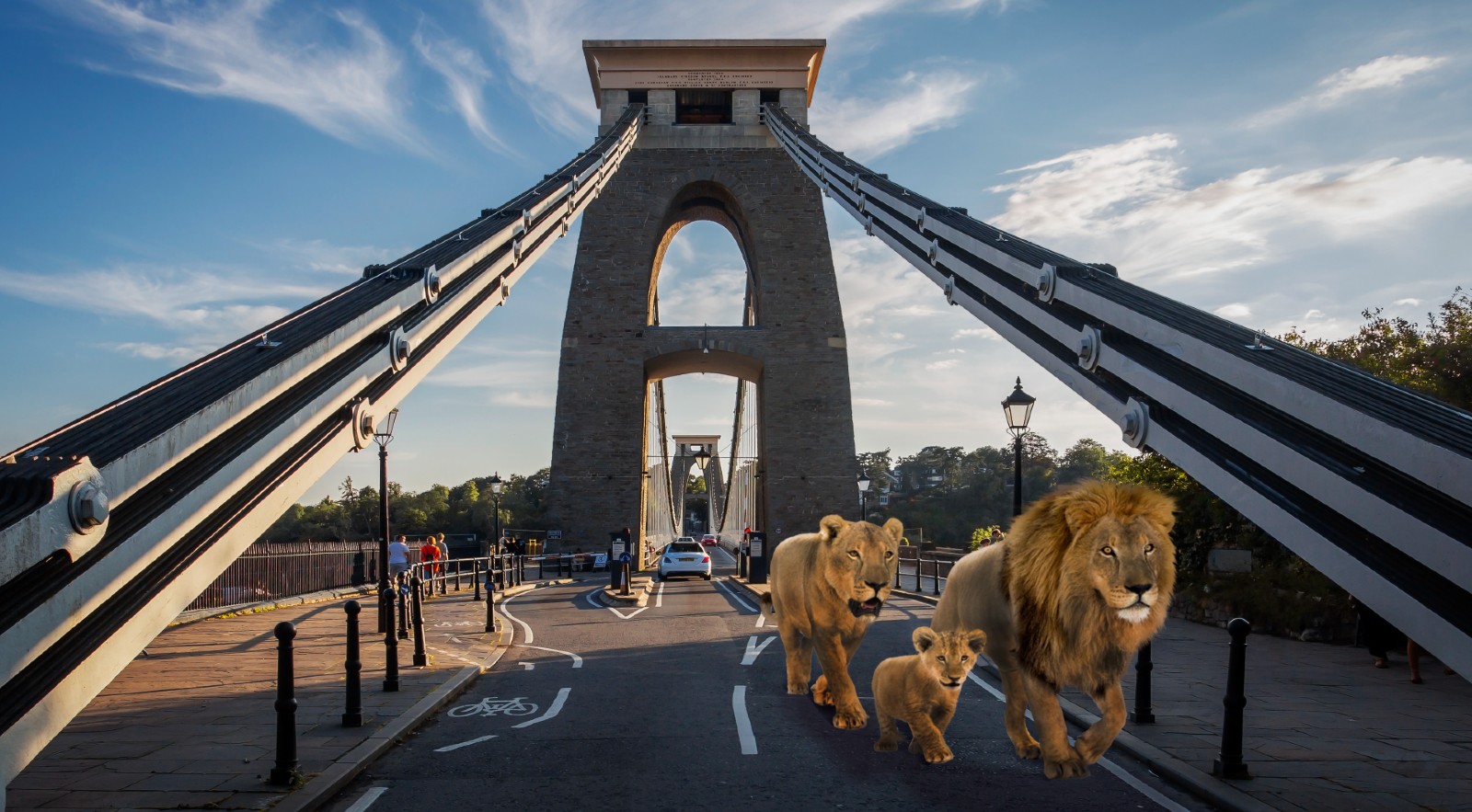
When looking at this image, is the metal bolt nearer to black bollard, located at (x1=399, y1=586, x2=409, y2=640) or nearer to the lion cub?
the lion cub

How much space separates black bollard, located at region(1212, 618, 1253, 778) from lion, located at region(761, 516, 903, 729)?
3.86 m

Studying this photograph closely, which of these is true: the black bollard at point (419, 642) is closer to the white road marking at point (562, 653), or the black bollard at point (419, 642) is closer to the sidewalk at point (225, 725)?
the sidewalk at point (225, 725)

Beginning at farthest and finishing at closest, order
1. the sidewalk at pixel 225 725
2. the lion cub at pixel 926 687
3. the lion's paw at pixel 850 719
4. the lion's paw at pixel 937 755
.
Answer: the sidewalk at pixel 225 725 → the lion's paw at pixel 850 719 → the lion's paw at pixel 937 755 → the lion cub at pixel 926 687

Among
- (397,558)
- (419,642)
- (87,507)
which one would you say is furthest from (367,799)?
(397,558)

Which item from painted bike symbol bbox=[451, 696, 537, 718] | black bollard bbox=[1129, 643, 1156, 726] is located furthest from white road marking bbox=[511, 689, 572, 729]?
black bollard bbox=[1129, 643, 1156, 726]

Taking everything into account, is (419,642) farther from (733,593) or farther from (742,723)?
(733,593)

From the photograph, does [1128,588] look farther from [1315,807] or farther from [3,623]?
[1315,807]

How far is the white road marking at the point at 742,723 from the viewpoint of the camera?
22.0 feet

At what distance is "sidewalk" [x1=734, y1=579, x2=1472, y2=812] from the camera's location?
235 inches

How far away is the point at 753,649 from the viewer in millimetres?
13305

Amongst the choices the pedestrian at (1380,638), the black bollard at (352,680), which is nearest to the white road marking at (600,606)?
the black bollard at (352,680)

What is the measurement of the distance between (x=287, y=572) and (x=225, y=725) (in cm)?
1573

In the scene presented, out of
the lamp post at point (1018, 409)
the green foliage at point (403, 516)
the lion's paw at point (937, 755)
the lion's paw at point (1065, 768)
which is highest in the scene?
the lamp post at point (1018, 409)

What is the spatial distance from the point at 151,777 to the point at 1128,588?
680 centimetres
